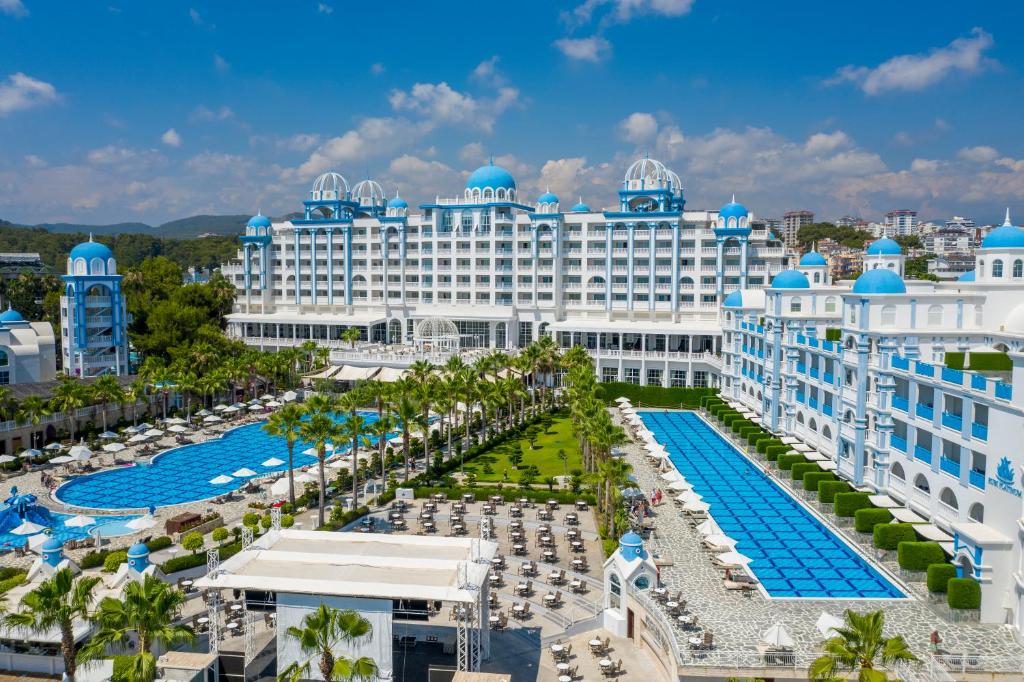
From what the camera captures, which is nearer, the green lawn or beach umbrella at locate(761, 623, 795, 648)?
beach umbrella at locate(761, 623, 795, 648)

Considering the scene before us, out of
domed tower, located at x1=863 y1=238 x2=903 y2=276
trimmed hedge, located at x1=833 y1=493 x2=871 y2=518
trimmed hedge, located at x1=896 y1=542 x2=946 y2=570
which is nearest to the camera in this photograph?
trimmed hedge, located at x1=896 y1=542 x2=946 y2=570

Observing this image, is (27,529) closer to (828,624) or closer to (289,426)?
(289,426)

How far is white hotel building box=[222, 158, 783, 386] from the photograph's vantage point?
77.2 m

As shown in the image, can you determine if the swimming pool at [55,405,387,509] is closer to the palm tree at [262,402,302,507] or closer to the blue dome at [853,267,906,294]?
the palm tree at [262,402,302,507]

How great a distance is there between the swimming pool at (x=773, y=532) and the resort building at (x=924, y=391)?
3.55 metres

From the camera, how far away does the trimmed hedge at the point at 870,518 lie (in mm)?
35250

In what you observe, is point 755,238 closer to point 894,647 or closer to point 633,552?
point 633,552

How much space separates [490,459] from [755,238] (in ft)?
131

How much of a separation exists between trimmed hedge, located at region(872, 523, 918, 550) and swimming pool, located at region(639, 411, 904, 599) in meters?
1.14

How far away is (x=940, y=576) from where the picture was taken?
2898 centimetres

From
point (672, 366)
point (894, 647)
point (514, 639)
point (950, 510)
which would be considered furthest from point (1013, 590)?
point (672, 366)

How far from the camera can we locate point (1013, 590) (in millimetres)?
27422

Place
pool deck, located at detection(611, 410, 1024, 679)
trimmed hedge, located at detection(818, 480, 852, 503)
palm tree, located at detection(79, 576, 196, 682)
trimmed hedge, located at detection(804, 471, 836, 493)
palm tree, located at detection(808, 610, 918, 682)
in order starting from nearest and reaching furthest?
palm tree, located at detection(808, 610, 918, 682), palm tree, located at detection(79, 576, 196, 682), pool deck, located at detection(611, 410, 1024, 679), trimmed hedge, located at detection(818, 480, 852, 503), trimmed hedge, located at detection(804, 471, 836, 493)

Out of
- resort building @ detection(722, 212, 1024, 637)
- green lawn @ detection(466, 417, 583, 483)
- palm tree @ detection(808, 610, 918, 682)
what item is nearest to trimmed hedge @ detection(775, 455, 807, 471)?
resort building @ detection(722, 212, 1024, 637)
